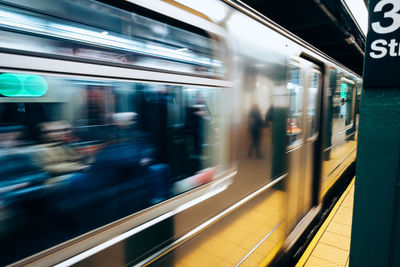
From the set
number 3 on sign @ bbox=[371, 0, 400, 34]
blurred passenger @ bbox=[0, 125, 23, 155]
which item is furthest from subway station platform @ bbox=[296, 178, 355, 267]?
blurred passenger @ bbox=[0, 125, 23, 155]

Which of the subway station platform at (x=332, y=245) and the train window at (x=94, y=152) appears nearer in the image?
the train window at (x=94, y=152)

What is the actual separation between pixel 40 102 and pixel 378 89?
189 centimetres

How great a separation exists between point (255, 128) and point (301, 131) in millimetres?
1371

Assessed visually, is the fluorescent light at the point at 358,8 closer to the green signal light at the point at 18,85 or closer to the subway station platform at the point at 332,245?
the subway station platform at the point at 332,245

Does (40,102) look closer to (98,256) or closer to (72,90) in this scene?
(72,90)

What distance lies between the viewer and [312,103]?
3717mm

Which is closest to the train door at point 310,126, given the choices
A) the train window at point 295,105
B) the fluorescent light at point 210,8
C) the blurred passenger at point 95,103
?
the train window at point 295,105

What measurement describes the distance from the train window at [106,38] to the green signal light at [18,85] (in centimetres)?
21

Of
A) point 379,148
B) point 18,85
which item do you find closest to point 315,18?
point 379,148

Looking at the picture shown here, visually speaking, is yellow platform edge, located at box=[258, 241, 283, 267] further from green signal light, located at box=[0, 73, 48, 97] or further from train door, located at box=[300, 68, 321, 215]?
green signal light, located at box=[0, 73, 48, 97]

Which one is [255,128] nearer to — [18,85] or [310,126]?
[18,85]

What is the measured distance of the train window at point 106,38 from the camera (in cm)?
94

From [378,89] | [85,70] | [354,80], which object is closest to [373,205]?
[378,89]

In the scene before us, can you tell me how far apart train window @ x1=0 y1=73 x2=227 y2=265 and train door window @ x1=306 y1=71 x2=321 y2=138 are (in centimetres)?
219
